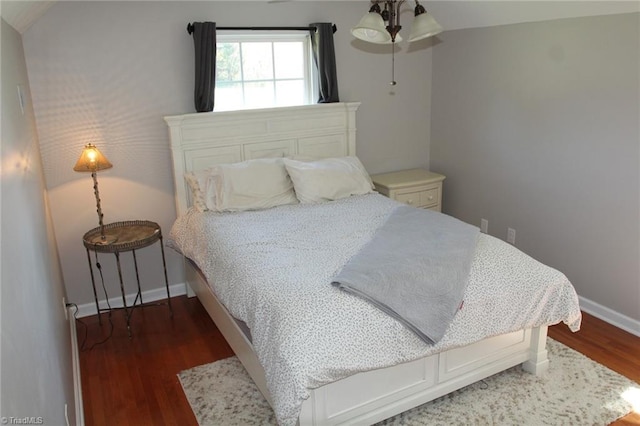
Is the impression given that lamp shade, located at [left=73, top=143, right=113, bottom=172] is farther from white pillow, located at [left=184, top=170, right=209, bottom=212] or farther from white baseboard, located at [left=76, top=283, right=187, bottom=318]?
white baseboard, located at [left=76, top=283, right=187, bottom=318]

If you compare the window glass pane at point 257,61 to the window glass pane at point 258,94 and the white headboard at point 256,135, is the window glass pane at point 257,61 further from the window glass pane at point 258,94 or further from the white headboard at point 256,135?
the white headboard at point 256,135

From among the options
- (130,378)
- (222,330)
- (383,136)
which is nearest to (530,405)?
(222,330)

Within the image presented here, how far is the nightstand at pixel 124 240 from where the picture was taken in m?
3.05

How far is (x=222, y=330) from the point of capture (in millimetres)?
3004

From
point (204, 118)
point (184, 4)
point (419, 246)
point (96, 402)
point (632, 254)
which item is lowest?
point (96, 402)

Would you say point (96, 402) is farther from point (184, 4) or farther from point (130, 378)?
point (184, 4)

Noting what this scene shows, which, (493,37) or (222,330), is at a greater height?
(493,37)

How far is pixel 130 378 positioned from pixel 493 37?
130 inches

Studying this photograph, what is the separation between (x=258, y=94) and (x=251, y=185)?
0.83m

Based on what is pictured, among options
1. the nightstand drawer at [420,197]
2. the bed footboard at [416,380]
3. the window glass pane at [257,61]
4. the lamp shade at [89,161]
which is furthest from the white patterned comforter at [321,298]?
the window glass pane at [257,61]

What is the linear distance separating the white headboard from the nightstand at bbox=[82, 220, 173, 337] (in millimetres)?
332

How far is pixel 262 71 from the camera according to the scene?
374 centimetres

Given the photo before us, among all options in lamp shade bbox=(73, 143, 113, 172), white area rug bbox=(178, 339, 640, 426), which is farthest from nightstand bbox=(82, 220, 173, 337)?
white area rug bbox=(178, 339, 640, 426)

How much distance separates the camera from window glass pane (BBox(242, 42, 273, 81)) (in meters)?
3.66
